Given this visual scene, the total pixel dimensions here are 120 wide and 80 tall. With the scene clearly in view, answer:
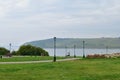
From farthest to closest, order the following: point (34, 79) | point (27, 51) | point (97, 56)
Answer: point (27, 51) < point (97, 56) < point (34, 79)

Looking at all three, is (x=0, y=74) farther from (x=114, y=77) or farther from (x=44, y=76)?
(x=114, y=77)

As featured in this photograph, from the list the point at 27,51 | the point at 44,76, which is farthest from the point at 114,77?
the point at 27,51

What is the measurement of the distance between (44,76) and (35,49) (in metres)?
51.4

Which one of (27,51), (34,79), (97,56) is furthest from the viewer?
(27,51)

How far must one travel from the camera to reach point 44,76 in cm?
2498

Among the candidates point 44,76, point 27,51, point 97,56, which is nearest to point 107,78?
point 44,76

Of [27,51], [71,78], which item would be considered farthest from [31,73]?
[27,51]

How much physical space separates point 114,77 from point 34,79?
530 centimetres

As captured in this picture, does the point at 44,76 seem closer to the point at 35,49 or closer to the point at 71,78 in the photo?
the point at 71,78

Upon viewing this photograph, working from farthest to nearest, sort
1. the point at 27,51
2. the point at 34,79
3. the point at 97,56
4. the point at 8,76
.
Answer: the point at 27,51 < the point at 97,56 < the point at 8,76 < the point at 34,79

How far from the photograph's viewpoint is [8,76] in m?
25.2

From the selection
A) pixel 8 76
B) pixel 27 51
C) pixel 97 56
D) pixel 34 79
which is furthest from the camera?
pixel 27 51

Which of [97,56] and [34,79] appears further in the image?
[97,56]

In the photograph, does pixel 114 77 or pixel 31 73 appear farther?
pixel 31 73
